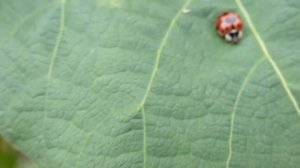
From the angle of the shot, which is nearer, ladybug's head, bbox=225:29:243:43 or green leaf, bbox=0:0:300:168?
green leaf, bbox=0:0:300:168

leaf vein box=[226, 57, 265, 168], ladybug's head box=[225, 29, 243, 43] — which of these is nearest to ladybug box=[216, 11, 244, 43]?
ladybug's head box=[225, 29, 243, 43]

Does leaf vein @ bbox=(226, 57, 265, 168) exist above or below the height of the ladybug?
below

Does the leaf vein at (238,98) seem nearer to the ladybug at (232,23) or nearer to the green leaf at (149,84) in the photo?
the green leaf at (149,84)

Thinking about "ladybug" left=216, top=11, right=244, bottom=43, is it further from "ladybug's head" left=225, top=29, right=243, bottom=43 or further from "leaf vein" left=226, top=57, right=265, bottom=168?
"leaf vein" left=226, top=57, right=265, bottom=168

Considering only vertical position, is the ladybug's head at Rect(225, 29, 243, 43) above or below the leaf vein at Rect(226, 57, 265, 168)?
above

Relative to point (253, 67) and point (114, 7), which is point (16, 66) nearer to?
point (114, 7)

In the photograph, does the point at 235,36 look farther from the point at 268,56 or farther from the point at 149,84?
the point at 149,84

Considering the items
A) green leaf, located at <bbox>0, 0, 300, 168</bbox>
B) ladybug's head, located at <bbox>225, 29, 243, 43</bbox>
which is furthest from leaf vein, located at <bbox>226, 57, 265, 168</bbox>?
ladybug's head, located at <bbox>225, 29, 243, 43</bbox>

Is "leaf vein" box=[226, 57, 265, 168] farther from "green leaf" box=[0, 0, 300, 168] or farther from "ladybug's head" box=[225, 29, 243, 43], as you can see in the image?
"ladybug's head" box=[225, 29, 243, 43]

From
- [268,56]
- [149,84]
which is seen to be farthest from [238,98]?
[149,84]
